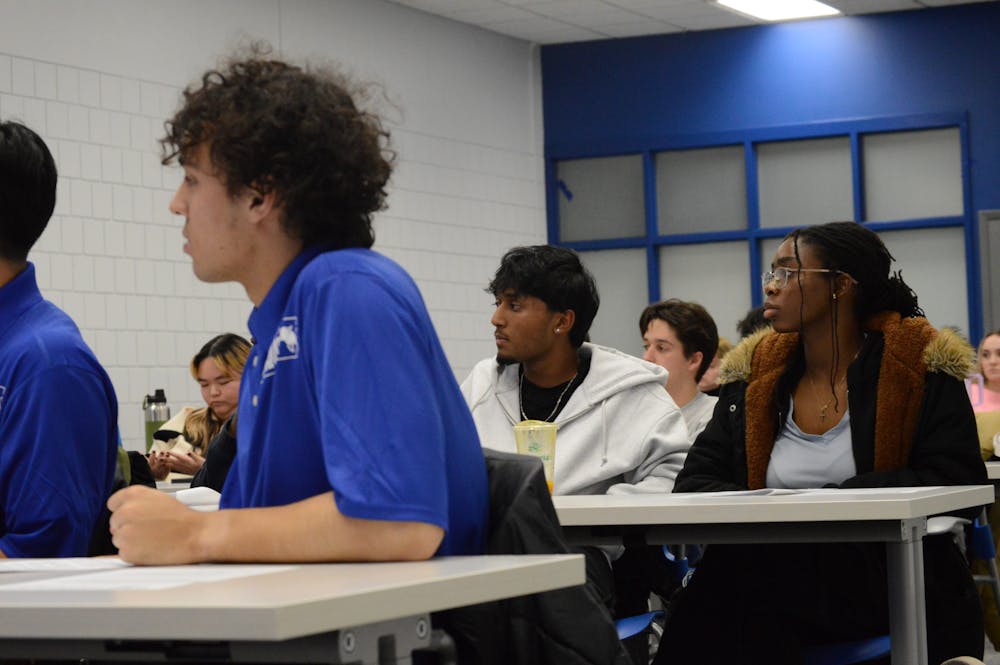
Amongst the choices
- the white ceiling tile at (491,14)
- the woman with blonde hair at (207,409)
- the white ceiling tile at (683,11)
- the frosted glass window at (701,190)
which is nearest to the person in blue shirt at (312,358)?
the woman with blonde hair at (207,409)

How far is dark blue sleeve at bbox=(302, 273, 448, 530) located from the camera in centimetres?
147

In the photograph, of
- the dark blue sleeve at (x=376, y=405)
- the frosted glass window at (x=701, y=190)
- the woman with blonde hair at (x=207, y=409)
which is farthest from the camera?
the frosted glass window at (x=701, y=190)

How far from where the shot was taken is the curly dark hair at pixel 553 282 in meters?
3.86

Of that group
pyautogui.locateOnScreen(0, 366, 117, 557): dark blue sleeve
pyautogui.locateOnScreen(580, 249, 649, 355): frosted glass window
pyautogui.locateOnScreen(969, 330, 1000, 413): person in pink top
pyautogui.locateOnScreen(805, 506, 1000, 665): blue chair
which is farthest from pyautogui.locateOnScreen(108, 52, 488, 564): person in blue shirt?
pyautogui.locateOnScreen(580, 249, 649, 355): frosted glass window

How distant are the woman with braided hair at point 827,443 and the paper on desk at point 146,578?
5.32 feet

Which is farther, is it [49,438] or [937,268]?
[937,268]

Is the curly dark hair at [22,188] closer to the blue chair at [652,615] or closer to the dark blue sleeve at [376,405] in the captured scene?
the dark blue sleeve at [376,405]

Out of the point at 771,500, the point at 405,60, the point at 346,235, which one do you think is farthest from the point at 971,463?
the point at 405,60

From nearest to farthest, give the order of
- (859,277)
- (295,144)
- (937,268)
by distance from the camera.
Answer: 1. (295,144)
2. (859,277)
3. (937,268)

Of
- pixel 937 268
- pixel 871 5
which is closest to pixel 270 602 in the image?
pixel 937 268

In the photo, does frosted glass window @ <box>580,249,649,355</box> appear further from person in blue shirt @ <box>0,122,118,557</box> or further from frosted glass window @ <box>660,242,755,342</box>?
person in blue shirt @ <box>0,122,118,557</box>

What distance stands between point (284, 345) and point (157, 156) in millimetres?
6653

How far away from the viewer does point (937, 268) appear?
9945 mm

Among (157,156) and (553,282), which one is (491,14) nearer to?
(157,156)
